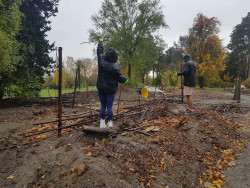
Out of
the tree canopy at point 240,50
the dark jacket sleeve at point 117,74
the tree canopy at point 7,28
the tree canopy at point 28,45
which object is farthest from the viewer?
the tree canopy at point 240,50

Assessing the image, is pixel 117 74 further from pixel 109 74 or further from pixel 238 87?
pixel 238 87

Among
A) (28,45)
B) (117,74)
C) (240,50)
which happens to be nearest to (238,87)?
(117,74)

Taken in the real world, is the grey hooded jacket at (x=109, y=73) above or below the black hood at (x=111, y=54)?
below

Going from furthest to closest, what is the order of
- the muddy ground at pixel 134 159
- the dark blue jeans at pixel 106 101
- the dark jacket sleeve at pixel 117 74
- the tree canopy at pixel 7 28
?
the tree canopy at pixel 7 28 → the dark blue jeans at pixel 106 101 → the dark jacket sleeve at pixel 117 74 → the muddy ground at pixel 134 159

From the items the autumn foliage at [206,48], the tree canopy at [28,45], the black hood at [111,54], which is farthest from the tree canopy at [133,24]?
the black hood at [111,54]

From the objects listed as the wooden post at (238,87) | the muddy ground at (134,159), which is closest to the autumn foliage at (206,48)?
the wooden post at (238,87)

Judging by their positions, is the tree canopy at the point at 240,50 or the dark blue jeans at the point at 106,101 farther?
the tree canopy at the point at 240,50

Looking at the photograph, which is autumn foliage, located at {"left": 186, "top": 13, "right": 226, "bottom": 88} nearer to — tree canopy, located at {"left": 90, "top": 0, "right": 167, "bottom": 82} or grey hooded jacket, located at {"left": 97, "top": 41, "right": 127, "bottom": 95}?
tree canopy, located at {"left": 90, "top": 0, "right": 167, "bottom": 82}

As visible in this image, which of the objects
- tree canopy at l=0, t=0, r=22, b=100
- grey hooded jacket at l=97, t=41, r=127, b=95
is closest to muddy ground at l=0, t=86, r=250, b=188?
grey hooded jacket at l=97, t=41, r=127, b=95

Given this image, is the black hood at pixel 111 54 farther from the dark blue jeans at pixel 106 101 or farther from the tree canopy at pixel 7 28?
the tree canopy at pixel 7 28

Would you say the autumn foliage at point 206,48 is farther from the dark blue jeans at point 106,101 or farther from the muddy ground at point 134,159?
the dark blue jeans at point 106,101

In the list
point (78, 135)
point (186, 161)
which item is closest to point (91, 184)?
point (78, 135)

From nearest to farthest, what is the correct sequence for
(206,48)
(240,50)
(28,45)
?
1. (28,45)
2. (206,48)
3. (240,50)

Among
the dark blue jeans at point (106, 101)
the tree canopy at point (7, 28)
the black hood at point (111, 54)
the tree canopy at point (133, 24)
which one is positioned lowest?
the dark blue jeans at point (106, 101)
